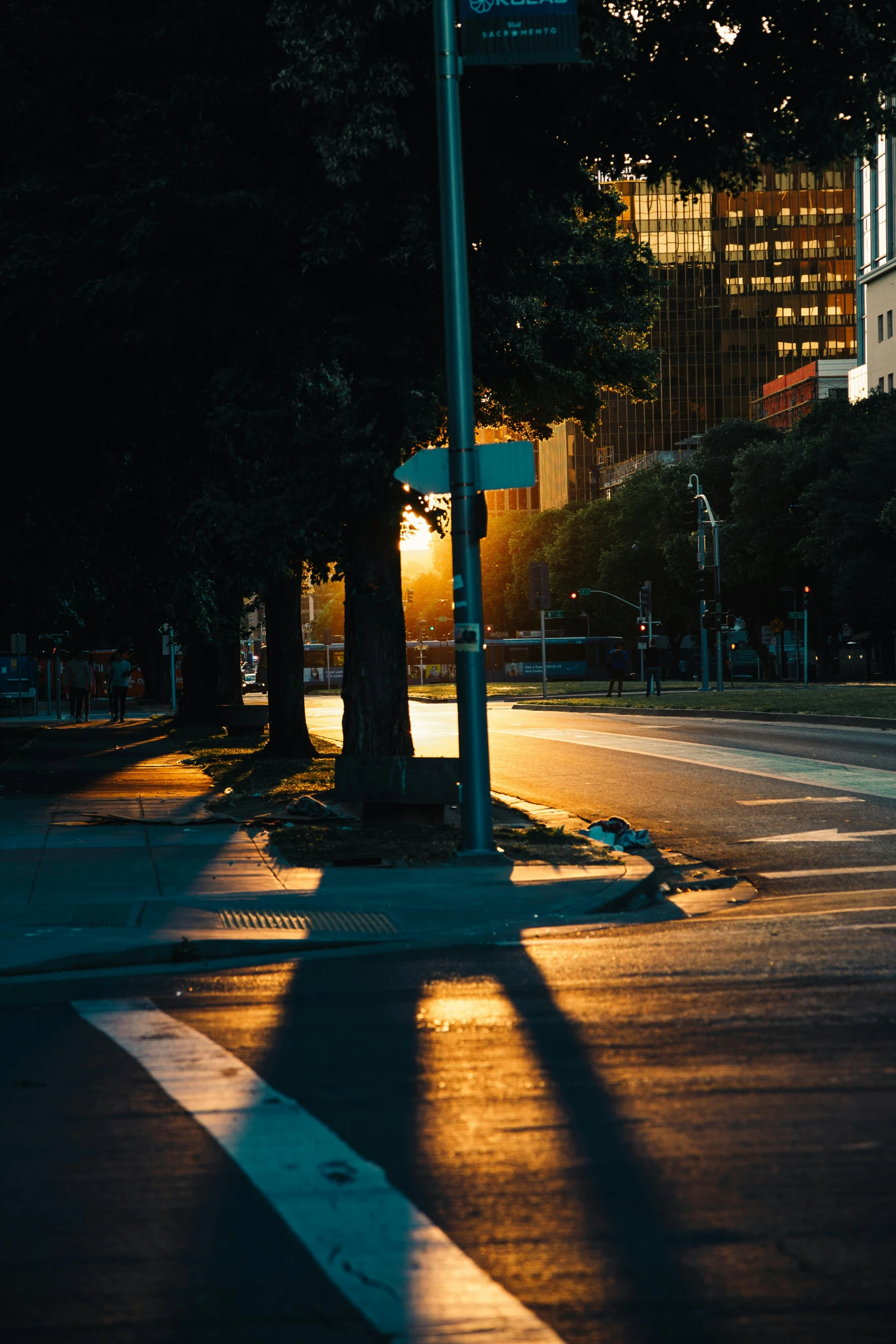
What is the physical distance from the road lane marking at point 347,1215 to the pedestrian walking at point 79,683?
136 feet

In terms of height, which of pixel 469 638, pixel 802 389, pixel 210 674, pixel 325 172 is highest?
pixel 802 389

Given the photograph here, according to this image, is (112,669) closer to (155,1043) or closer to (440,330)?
(440,330)

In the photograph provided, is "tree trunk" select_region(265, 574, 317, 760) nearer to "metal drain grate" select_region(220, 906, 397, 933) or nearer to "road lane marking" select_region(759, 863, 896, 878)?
"road lane marking" select_region(759, 863, 896, 878)

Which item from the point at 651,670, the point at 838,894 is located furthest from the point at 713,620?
the point at 838,894

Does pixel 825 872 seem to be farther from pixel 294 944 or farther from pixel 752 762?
pixel 752 762

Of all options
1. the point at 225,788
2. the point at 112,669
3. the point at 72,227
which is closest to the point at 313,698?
the point at 112,669

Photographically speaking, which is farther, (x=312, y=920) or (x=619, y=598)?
(x=619, y=598)

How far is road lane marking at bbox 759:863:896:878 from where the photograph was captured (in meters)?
11.4

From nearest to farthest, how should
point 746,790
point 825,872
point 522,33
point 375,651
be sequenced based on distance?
point 825,872 → point 522,33 → point 375,651 → point 746,790

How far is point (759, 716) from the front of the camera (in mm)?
35500

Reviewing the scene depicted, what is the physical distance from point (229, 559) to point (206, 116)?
530 inches

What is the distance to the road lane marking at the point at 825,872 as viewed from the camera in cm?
1138

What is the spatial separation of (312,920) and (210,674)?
30.7 m

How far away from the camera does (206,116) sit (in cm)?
1376
